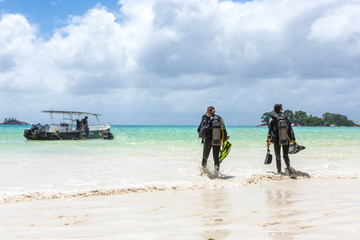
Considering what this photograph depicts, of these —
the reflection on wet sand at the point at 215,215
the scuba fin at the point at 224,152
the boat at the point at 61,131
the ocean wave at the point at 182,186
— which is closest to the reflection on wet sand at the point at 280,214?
the reflection on wet sand at the point at 215,215

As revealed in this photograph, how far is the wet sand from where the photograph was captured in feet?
11.6

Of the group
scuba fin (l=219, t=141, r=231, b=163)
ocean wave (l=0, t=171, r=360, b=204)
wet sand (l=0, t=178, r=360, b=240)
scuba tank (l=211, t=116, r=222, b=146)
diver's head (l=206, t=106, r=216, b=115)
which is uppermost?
diver's head (l=206, t=106, r=216, b=115)

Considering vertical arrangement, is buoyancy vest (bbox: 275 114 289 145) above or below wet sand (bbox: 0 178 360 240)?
above

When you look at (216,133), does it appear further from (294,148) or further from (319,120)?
(319,120)

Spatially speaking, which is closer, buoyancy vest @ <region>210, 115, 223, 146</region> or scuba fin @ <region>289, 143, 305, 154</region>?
buoyancy vest @ <region>210, 115, 223, 146</region>

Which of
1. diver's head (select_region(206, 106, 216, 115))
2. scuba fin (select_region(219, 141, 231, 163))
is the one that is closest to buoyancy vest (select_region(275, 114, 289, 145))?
scuba fin (select_region(219, 141, 231, 163))

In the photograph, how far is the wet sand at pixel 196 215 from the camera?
3549 mm

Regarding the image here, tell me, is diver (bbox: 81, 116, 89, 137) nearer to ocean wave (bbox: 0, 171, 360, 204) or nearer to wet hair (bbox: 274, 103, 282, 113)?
ocean wave (bbox: 0, 171, 360, 204)

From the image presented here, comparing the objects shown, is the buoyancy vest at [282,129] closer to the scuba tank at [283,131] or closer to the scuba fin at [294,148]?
the scuba tank at [283,131]

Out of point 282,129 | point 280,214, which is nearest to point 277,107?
point 282,129

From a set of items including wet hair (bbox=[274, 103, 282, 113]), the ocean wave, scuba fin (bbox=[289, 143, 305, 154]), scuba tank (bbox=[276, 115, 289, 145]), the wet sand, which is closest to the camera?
the wet sand

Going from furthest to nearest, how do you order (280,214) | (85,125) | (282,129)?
(85,125) < (282,129) < (280,214)

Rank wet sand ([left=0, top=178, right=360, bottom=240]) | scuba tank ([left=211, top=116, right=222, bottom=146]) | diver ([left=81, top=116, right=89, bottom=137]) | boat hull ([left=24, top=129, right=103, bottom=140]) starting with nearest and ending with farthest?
wet sand ([left=0, top=178, right=360, bottom=240]), scuba tank ([left=211, top=116, right=222, bottom=146]), boat hull ([left=24, top=129, right=103, bottom=140]), diver ([left=81, top=116, right=89, bottom=137])

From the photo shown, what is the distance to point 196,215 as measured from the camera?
4.42 meters
